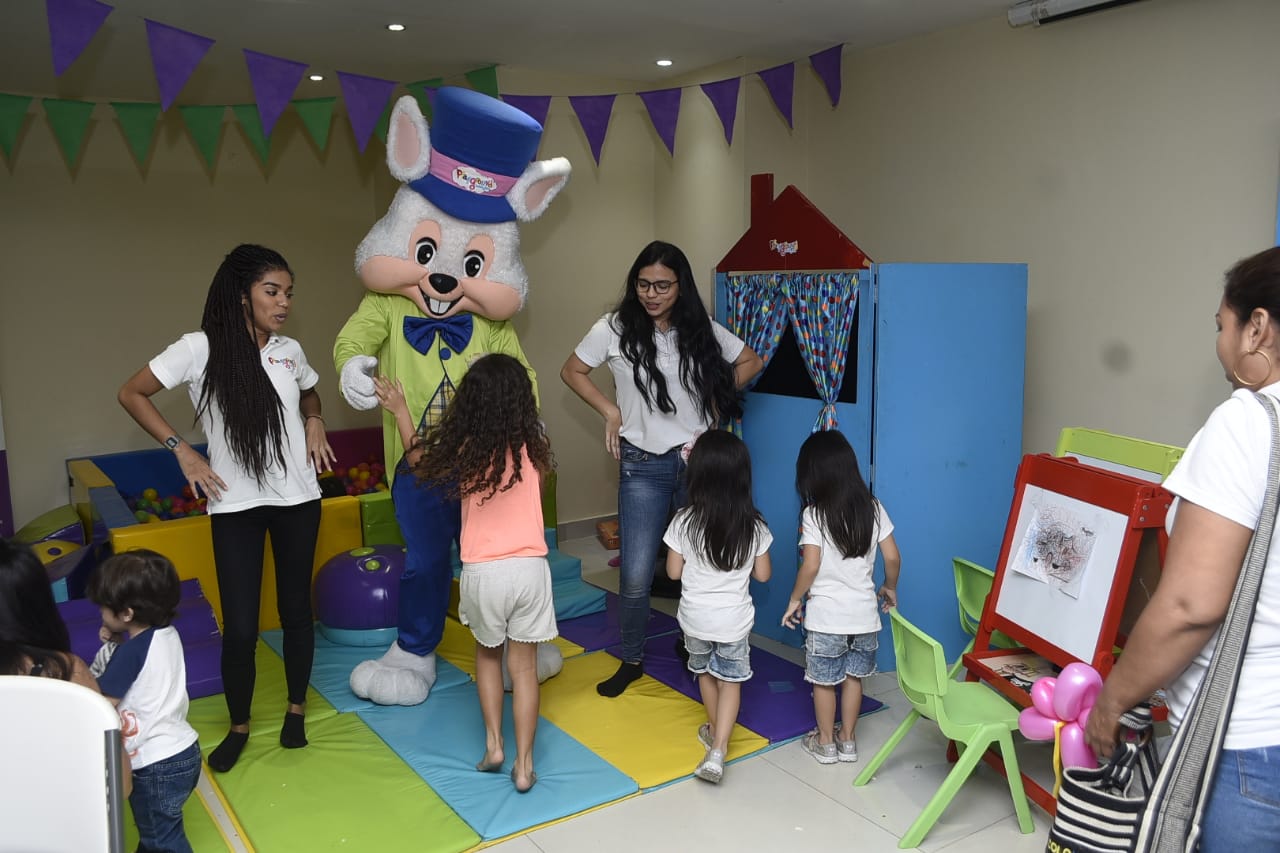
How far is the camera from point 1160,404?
3834 mm

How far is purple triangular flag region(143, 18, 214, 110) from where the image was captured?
3.56 m

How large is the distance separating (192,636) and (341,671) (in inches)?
22.6

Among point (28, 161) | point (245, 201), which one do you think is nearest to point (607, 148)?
point (245, 201)

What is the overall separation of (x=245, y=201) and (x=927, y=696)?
17.7 feet

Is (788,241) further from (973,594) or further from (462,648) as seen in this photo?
(462,648)

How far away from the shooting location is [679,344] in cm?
372

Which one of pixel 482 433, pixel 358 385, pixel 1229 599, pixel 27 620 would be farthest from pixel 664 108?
pixel 1229 599

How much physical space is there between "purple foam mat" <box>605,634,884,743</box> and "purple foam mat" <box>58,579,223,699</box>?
61.0 inches

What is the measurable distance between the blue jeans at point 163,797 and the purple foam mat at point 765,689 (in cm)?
180

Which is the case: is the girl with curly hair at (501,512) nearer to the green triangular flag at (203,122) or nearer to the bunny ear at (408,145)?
the bunny ear at (408,145)

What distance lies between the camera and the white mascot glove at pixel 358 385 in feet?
11.1

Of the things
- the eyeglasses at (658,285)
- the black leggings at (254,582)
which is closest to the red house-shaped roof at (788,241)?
the eyeglasses at (658,285)

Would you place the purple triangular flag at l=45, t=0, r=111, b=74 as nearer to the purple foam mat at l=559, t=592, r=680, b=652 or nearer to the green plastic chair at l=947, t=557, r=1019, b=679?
the purple foam mat at l=559, t=592, r=680, b=652

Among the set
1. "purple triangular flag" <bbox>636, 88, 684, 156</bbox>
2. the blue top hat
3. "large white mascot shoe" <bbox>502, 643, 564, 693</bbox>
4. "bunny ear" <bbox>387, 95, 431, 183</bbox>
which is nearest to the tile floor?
"large white mascot shoe" <bbox>502, 643, 564, 693</bbox>
